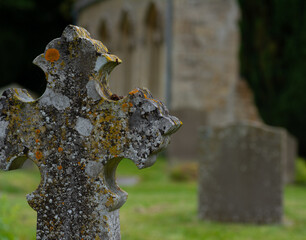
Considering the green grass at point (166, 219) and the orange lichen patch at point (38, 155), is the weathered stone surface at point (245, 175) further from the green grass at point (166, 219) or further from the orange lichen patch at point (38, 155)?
the orange lichen patch at point (38, 155)

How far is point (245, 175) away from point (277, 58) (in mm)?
7552

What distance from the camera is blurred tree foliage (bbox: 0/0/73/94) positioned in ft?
84.9

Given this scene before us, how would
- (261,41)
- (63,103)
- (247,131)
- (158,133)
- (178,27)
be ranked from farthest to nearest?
(178,27) < (261,41) < (247,131) < (63,103) < (158,133)

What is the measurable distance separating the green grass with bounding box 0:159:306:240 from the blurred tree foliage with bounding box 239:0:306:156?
9.70 feet

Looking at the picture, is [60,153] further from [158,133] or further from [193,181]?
[193,181]

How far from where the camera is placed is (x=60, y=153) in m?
2.75

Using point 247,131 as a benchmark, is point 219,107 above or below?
above

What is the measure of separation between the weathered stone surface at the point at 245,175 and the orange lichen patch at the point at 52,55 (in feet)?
14.2

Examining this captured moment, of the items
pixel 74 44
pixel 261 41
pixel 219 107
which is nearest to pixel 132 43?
pixel 219 107

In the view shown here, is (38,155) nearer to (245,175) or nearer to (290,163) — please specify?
(245,175)

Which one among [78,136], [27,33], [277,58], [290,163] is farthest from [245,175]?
[27,33]

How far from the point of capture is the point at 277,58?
45.2 feet

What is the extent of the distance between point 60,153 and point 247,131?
4401 mm

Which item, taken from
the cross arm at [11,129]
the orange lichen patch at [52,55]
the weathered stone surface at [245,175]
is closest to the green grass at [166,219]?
the weathered stone surface at [245,175]
